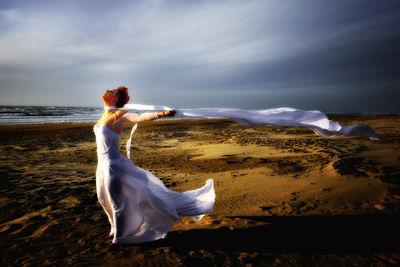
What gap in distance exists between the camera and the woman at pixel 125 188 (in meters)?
3.30

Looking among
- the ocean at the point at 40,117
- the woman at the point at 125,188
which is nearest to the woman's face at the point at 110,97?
the woman at the point at 125,188

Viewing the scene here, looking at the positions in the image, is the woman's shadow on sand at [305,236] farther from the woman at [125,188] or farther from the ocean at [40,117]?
the ocean at [40,117]

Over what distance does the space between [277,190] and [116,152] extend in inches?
171

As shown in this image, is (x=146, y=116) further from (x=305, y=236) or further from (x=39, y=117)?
(x=39, y=117)

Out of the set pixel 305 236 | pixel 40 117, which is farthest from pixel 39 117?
pixel 305 236

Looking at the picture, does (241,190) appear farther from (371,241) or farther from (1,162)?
(1,162)

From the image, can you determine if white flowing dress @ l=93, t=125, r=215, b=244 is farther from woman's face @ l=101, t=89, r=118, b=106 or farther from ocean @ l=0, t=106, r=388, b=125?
ocean @ l=0, t=106, r=388, b=125

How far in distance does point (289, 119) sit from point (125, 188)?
2.78 metres

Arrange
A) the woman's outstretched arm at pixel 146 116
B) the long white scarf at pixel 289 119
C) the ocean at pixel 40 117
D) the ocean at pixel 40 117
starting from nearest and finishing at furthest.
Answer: the woman's outstretched arm at pixel 146 116
the long white scarf at pixel 289 119
the ocean at pixel 40 117
the ocean at pixel 40 117

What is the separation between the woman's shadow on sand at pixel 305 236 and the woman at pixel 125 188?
39 centimetres

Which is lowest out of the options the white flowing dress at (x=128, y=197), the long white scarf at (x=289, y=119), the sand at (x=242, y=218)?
the sand at (x=242, y=218)

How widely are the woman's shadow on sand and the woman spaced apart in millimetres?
388

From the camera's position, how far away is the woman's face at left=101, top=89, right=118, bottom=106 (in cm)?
346

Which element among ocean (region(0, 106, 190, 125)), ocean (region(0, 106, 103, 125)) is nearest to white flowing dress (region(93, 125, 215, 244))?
ocean (region(0, 106, 190, 125))
